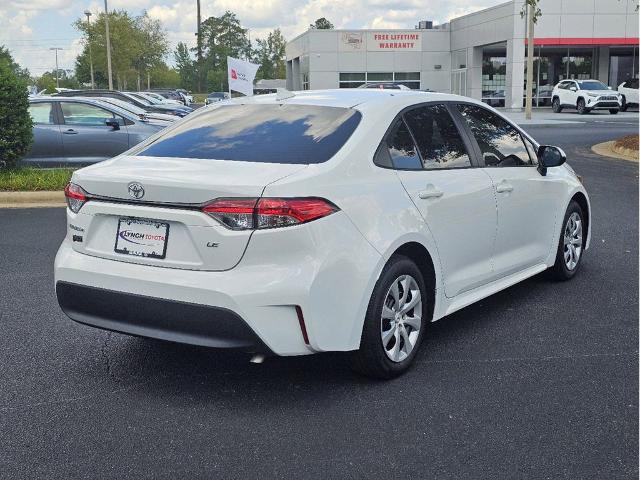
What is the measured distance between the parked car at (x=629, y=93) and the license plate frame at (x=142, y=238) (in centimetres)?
3914

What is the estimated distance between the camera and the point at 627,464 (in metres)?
3.38

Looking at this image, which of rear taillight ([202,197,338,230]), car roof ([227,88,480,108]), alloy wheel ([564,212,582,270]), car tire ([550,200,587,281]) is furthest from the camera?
alloy wheel ([564,212,582,270])

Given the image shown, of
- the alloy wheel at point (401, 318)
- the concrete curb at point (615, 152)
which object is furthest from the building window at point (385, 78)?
the alloy wheel at point (401, 318)

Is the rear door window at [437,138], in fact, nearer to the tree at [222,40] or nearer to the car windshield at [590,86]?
the car windshield at [590,86]

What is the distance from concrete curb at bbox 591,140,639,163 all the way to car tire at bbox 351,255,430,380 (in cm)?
1307

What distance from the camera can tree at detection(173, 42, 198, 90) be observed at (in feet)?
427

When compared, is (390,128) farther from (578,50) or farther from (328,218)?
(578,50)

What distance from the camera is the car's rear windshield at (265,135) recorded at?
4184mm

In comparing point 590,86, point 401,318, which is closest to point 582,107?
point 590,86

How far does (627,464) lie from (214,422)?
1.93 metres

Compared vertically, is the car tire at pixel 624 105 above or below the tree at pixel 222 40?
below

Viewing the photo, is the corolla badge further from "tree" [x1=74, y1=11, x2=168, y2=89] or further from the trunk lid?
"tree" [x1=74, y1=11, x2=168, y2=89]

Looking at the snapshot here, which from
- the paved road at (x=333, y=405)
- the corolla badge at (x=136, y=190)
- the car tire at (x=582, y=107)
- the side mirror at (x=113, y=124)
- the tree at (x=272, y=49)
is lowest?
the paved road at (x=333, y=405)

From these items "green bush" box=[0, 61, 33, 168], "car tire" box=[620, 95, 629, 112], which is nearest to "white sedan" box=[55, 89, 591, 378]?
"green bush" box=[0, 61, 33, 168]
